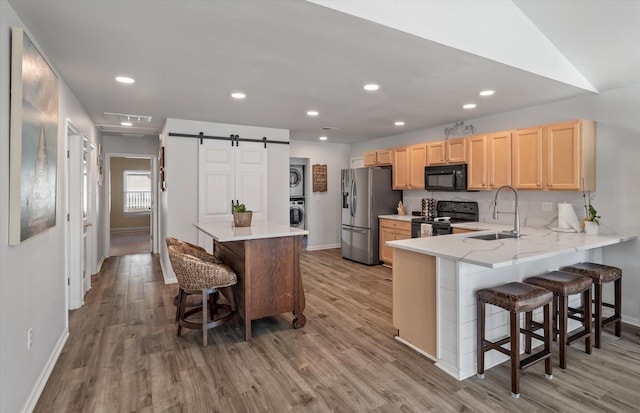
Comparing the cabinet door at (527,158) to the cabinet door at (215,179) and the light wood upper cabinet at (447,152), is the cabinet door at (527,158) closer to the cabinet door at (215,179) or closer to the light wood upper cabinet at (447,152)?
the light wood upper cabinet at (447,152)

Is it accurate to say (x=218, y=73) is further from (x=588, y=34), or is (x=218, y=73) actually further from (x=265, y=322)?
(x=588, y=34)

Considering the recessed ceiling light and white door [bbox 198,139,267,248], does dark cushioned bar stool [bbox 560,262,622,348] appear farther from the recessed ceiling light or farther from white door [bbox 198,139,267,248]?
the recessed ceiling light

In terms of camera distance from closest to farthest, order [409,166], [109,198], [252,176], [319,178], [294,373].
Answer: [294,373]
[252,176]
[409,166]
[109,198]
[319,178]

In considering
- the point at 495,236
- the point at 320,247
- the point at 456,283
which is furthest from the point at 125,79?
the point at 320,247

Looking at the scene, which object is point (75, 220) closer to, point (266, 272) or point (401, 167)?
point (266, 272)

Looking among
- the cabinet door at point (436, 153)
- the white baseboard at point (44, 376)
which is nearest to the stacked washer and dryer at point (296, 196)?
the cabinet door at point (436, 153)

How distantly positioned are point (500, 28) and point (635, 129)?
6.39 ft

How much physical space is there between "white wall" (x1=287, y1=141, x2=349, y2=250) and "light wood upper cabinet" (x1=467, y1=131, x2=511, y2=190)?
11.1ft

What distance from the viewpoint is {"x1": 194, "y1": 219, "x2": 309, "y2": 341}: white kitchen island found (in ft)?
10.2

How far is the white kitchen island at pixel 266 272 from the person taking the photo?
3.11m

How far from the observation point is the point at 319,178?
7.50 meters

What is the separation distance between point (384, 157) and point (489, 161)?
2139mm

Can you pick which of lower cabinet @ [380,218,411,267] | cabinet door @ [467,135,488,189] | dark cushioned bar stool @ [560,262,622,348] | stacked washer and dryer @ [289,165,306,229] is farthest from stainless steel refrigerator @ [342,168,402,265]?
dark cushioned bar stool @ [560,262,622,348]

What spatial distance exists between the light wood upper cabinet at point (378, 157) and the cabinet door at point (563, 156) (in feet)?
8.87
